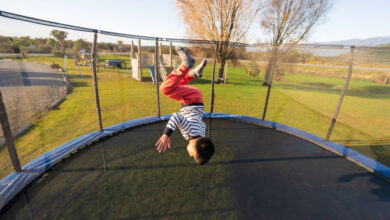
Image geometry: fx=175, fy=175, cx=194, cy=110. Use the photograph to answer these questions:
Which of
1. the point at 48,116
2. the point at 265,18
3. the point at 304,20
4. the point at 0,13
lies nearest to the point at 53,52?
the point at 0,13

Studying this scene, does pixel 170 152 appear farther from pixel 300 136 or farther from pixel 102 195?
pixel 300 136

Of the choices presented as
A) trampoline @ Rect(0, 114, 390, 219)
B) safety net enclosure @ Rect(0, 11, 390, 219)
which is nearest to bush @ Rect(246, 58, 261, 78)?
safety net enclosure @ Rect(0, 11, 390, 219)

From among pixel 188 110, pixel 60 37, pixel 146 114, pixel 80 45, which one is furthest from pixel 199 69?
pixel 146 114

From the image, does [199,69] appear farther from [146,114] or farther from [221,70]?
[221,70]

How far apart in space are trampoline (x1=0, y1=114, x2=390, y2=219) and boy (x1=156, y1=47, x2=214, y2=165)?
1.99 feet

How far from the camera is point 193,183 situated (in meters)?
2.23

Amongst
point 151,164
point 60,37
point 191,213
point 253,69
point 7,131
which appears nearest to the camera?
point 191,213

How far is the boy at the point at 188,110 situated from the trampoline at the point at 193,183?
606 millimetres

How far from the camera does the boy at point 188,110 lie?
1.60m

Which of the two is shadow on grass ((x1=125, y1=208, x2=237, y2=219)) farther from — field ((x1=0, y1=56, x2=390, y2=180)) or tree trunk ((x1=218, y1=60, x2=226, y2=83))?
tree trunk ((x1=218, y1=60, x2=226, y2=83))

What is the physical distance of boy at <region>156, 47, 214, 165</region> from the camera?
1.60m

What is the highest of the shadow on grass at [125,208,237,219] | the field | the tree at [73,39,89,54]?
the tree at [73,39,89,54]

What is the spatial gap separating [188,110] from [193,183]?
985 millimetres

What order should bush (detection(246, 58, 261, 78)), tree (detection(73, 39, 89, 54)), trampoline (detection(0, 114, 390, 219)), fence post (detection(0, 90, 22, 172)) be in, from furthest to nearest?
bush (detection(246, 58, 261, 78))
tree (detection(73, 39, 89, 54))
fence post (detection(0, 90, 22, 172))
trampoline (detection(0, 114, 390, 219))
